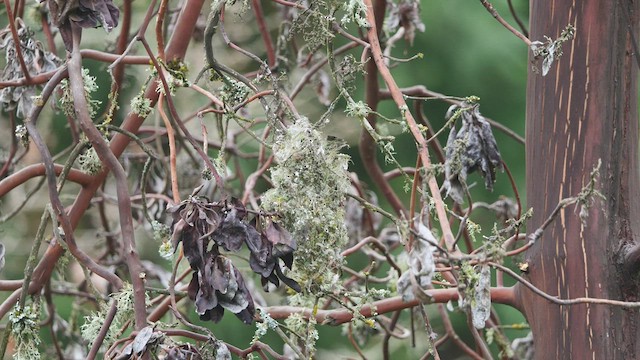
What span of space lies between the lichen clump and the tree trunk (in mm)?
347

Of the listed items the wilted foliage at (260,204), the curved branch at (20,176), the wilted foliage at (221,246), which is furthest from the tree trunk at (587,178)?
the curved branch at (20,176)

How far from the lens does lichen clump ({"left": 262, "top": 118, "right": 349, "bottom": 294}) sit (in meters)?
0.85

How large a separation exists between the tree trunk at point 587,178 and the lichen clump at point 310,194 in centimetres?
35

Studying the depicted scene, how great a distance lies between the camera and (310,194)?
0.85 metres

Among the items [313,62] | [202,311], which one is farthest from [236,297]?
[313,62]

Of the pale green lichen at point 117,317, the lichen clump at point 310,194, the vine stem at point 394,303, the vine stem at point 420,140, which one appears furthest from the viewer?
the vine stem at point 394,303

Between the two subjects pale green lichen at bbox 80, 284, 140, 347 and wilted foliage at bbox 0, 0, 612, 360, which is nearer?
wilted foliage at bbox 0, 0, 612, 360

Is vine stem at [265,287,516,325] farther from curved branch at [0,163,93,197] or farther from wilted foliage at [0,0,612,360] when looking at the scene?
curved branch at [0,163,93,197]

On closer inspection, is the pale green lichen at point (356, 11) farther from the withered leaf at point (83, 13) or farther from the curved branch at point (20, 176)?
the curved branch at point (20, 176)

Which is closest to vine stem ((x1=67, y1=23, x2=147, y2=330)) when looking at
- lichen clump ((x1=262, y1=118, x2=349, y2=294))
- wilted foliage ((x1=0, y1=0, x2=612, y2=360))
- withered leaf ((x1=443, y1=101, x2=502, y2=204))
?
wilted foliage ((x1=0, y1=0, x2=612, y2=360))

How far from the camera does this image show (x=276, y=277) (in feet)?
2.82

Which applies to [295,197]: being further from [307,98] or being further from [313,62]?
[307,98]

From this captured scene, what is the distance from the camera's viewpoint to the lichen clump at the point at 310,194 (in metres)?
0.85

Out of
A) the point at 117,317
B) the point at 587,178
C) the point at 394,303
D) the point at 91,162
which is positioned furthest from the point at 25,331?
the point at 587,178
